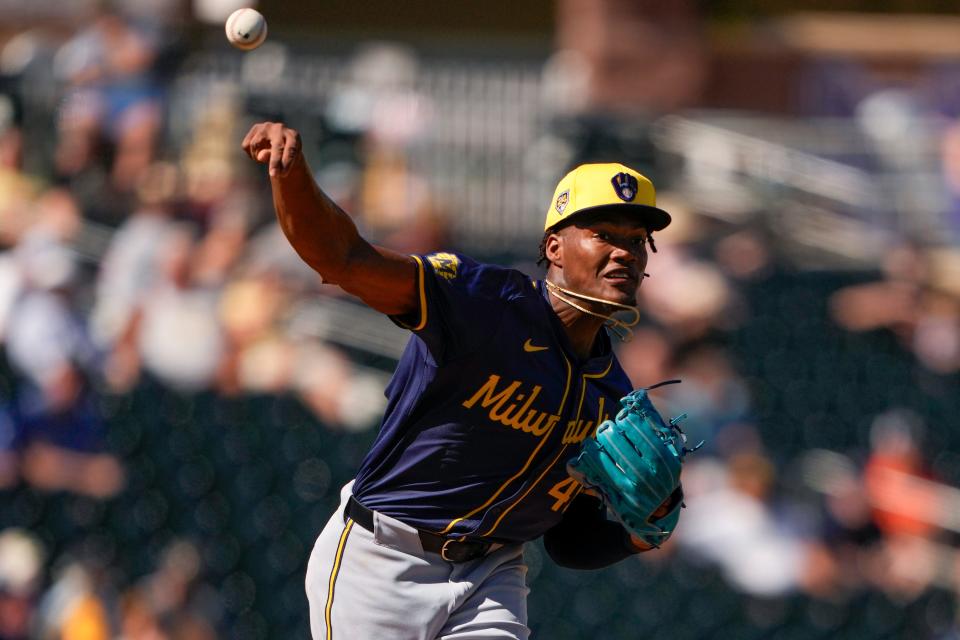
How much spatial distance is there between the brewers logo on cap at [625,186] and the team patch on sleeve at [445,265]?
0.46 meters

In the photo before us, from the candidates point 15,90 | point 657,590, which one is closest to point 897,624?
point 657,590

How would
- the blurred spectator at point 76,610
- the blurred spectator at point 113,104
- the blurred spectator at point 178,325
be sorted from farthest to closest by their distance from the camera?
the blurred spectator at point 113,104 → the blurred spectator at point 178,325 → the blurred spectator at point 76,610

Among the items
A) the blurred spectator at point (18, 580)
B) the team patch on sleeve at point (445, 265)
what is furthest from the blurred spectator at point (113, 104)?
the team patch on sleeve at point (445, 265)

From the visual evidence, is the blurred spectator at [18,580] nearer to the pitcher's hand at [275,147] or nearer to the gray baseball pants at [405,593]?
the gray baseball pants at [405,593]

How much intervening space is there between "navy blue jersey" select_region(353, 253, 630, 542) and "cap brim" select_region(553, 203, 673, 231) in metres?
0.22

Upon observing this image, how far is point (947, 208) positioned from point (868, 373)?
159 centimetres

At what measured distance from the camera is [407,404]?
3654mm

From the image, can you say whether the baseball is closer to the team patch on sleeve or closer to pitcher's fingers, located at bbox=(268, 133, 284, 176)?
pitcher's fingers, located at bbox=(268, 133, 284, 176)

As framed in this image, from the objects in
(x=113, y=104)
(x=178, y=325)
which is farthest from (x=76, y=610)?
(x=113, y=104)

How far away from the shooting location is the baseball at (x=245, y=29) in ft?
11.3

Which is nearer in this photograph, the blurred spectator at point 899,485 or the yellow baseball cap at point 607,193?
the yellow baseball cap at point 607,193

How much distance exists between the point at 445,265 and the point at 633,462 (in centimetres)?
68

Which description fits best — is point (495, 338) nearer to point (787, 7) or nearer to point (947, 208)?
point (947, 208)

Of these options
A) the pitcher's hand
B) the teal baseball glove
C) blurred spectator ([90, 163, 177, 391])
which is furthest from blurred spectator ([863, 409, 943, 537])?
the pitcher's hand
